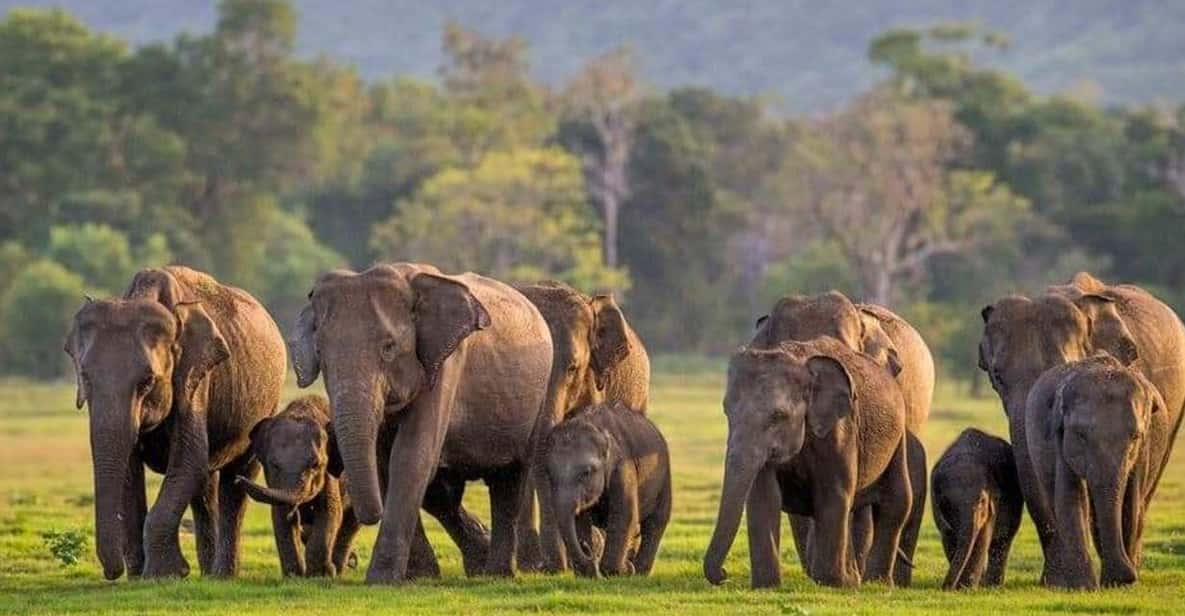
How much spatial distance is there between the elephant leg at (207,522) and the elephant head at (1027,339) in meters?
5.62

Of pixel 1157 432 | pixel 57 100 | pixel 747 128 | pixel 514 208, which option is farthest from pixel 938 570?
pixel 747 128

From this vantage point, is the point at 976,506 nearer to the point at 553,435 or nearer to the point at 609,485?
the point at 609,485

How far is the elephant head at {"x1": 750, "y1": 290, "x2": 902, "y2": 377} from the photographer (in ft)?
62.6

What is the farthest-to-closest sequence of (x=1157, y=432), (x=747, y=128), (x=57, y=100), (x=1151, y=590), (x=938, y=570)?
1. (x=747, y=128)
2. (x=57, y=100)
3. (x=938, y=570)
4. (x=1157, y=432)
5. (x=1151, y=590)

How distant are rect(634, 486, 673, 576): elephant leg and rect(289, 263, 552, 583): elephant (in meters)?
0.95

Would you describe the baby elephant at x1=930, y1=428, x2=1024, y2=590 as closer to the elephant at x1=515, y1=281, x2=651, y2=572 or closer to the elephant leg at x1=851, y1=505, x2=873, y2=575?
the elephant leg at x1=851, y1=505, x2=873, y2=575

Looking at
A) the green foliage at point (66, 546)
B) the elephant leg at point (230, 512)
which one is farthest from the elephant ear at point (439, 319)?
the green foliage at point (66, 546)

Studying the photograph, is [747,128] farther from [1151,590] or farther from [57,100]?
[1151,590]

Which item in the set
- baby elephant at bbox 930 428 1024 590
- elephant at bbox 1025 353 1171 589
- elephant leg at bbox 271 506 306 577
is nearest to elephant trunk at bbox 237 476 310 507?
elephant leg at bbox 271 506 306 577

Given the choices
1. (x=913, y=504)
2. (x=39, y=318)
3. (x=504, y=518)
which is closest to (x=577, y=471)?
(x=504, y=518)

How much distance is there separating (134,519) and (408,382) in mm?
2216

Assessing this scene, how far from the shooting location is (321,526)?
1884 cm

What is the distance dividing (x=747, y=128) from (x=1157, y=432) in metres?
81.9

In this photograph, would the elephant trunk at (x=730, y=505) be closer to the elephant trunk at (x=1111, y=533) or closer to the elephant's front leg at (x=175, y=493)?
the elephant trunk at (x=1111, y=533)
